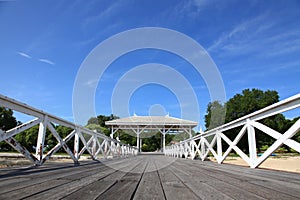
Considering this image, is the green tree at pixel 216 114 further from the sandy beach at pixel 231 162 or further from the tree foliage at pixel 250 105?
the sandy beach at pixel 231 162

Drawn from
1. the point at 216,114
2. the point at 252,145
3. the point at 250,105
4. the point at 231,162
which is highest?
the point at 250,105

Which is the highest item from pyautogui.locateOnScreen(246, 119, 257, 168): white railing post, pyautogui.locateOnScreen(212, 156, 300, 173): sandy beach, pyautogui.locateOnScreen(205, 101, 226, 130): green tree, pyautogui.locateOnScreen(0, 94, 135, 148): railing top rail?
pyautogui.locateOnScreen(205, 101, 226, 130): green tree

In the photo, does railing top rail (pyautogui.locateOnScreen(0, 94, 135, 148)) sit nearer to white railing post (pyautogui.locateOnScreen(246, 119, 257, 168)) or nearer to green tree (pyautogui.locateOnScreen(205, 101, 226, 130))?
white railing post (pyautogui.locateOnScreen(246, 119, 257, 168))

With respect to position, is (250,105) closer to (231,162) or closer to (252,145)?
(231,162)

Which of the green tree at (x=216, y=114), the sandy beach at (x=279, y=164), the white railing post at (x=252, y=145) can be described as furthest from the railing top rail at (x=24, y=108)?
the green tree at (x=216, y=114)

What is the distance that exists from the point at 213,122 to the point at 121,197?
22905mm

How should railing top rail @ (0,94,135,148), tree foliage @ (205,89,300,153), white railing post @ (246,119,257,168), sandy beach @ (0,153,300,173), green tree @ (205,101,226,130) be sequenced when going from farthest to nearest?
tree foliage @ (205,89,300,153)
green tree @ (205,101,226,130)
sandy beach @ (0,153,300,173)
white railing post @ (246,119,257,168)
railing top rail @ (0,94,135,148)

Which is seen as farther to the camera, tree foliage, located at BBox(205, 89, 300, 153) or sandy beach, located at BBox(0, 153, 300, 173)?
tree foliage, located at BBox(205, 89, 300, 153)

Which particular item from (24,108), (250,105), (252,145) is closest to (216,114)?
(250,105)

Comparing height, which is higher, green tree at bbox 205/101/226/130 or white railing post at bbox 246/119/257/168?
green tree at bbox 205/101/226/130

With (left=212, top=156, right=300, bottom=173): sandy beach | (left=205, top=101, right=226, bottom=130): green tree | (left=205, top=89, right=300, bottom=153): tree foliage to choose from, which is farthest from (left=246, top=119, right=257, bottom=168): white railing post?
(left=205, top=89, right=300, bottom=153): tree foliage

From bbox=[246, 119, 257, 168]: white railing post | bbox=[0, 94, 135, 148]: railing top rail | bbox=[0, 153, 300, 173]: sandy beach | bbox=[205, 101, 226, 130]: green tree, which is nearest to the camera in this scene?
bbox=[0, 94, 135, 148]: railing top rail

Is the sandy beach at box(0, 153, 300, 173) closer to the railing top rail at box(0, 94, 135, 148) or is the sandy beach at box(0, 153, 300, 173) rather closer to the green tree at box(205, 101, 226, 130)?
the railing top rail at box(0, 94, 135, 148)

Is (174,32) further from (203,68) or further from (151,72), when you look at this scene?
(151,72)
